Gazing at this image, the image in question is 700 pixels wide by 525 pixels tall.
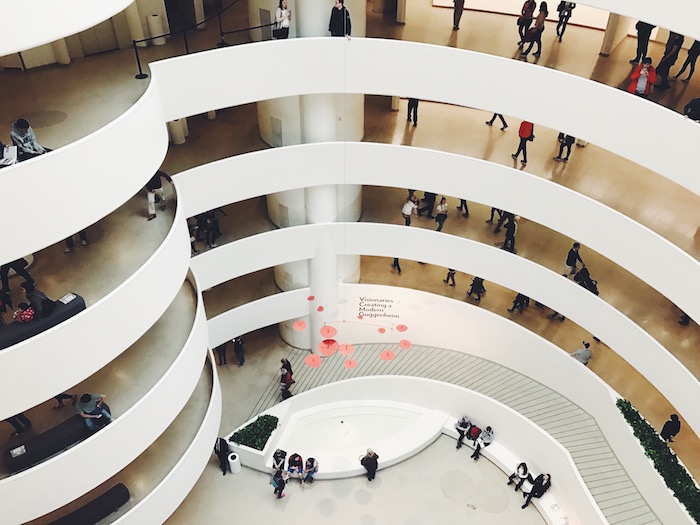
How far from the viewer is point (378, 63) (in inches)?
583

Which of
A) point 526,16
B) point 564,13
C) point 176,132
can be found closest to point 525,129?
point 526,16

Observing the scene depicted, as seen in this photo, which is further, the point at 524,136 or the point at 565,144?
the point at 565,144

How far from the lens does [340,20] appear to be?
570 inches

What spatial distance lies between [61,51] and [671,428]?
53.9 ft

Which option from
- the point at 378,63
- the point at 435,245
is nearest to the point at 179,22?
the point at 378,63

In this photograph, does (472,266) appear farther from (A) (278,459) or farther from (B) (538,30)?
(A) (278,459)

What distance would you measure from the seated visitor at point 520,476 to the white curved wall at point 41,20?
49.7ft

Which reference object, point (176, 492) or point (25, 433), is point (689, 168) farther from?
point (25, 433)

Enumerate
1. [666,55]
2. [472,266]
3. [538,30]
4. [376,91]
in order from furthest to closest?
1. [472,266]
2. [538,30]
3. [666,55]
4. [376,91]

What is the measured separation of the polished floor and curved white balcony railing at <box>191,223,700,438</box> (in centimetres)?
128

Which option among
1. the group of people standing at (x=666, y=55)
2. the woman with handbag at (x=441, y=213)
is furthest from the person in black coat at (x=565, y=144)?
the woman with handbag at (x=441, y=213)

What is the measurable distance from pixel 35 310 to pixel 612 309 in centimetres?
1271

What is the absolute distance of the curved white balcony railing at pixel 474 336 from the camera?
16.7 metres

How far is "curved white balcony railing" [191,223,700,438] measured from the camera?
592 inches
